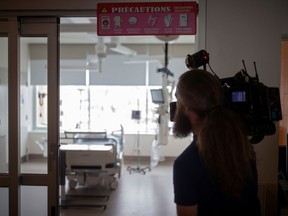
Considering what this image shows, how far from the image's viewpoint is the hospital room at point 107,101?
2.26 m

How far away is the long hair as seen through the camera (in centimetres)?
102

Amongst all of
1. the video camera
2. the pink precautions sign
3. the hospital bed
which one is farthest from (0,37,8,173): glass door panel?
the video camera

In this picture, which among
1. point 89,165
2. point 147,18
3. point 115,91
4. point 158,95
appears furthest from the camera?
point 115,91

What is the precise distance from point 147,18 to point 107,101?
484 centimetres

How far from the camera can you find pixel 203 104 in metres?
1.06

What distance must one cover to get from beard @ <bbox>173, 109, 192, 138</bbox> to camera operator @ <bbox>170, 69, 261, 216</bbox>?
4cm

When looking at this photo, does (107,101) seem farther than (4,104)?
Yes

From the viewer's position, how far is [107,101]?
23.1ft

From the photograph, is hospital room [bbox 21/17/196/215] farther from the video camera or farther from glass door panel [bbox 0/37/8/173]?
the video camera

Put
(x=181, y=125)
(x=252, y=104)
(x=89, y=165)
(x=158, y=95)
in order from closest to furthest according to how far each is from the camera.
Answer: (x=181, y=125) < (x=252, y=104) < (x=89, y=165) < (x=158, y=95)

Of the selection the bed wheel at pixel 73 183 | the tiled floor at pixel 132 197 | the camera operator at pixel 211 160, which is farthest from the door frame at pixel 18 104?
the bed wheel at pixel 73 183

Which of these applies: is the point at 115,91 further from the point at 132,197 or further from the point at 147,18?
the point at 147,18

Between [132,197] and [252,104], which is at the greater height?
[252,104]

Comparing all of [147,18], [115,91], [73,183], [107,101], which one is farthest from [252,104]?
[107,101]
